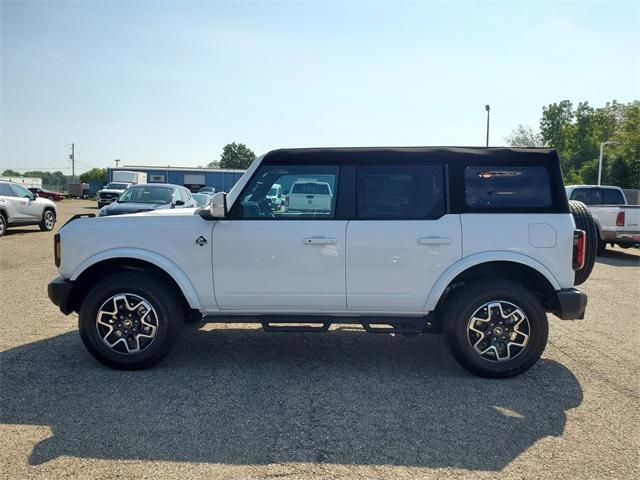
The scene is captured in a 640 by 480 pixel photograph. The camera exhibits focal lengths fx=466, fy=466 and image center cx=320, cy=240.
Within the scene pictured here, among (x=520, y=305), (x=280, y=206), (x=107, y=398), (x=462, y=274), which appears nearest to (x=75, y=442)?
(x=107, y=398)

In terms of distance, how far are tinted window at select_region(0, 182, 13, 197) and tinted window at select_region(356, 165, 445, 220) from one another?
46.3 ft

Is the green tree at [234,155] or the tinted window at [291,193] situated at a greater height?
the green tree at [234,155]

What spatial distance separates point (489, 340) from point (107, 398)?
324 centimetres

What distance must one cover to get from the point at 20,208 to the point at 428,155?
48.2 feet

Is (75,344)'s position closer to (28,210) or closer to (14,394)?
(14,394)

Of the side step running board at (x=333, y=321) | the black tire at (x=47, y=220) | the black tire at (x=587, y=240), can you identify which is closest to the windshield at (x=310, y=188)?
the side step running board at (x=333, y=321)

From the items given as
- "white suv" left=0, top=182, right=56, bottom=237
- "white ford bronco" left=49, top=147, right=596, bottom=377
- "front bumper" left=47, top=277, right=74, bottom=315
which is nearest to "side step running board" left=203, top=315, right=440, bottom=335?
"white ford bronco" left=49, top=147, right=596, bottom=377

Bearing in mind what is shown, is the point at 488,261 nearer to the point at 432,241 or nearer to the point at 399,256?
the point at 432,241

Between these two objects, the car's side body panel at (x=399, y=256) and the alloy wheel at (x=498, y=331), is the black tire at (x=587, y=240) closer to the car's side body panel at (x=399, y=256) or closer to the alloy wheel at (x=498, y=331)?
the alloy wheel at (x=498, y=331)

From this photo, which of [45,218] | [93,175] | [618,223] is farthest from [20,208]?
[93,175]

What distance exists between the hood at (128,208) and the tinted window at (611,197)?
13052mm

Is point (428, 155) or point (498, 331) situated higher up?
point (428, 155)

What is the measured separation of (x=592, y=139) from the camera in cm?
6662

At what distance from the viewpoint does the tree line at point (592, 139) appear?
41.5 meters
